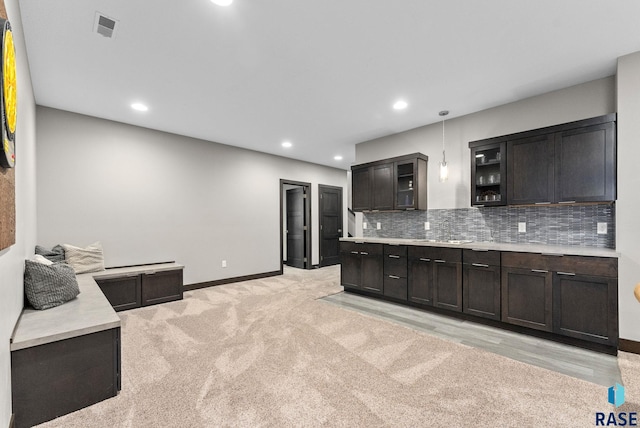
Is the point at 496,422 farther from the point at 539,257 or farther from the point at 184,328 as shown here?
the point at 184,328

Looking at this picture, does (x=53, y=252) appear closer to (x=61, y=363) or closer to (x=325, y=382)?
(x=61, y=363)

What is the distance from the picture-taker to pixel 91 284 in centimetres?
321

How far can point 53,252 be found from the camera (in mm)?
3688

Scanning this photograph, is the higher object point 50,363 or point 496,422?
point 50,363

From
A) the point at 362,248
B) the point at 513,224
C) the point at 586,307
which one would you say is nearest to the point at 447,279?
the point at 513,224

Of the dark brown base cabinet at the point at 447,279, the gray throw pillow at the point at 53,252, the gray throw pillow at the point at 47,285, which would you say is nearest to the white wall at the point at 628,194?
the dark brown base cabinet at the point at 447,279

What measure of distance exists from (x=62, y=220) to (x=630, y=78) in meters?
6.77

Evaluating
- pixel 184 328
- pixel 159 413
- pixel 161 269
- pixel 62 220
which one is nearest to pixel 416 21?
pixel 159 413

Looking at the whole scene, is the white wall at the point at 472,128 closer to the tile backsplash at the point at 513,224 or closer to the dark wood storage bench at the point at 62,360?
the tile backsplash at the point at 513,224

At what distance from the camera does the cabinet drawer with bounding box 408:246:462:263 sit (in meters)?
3.59

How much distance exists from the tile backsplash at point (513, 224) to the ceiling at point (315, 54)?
1.44 meters

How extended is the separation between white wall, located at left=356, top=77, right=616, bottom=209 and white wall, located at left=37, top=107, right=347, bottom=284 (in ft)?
8.76

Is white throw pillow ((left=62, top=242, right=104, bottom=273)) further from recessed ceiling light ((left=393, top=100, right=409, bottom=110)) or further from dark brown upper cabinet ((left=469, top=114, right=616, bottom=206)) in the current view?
dark brown upper cabinet ((left=469, top=114, right=616, bottom=206))

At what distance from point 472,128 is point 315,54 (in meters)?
2.64
